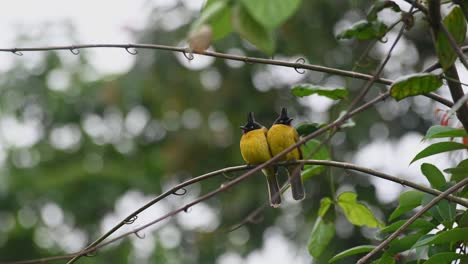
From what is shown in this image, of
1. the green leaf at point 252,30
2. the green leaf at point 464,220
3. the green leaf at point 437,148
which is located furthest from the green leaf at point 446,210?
the green leaf at point 252,30

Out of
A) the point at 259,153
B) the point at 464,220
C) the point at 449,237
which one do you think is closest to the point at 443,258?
the point at 449,237

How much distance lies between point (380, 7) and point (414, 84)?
30cm

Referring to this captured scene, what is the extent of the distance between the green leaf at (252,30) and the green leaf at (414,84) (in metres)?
0.72

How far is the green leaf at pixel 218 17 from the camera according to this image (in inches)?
54.0

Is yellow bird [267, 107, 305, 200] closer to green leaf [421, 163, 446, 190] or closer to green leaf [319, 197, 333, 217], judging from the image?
green leaf [319, 197, 333, 217]

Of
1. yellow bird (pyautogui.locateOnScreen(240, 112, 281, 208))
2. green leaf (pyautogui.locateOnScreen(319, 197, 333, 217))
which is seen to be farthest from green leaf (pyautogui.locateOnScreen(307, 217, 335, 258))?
yellow bird (pyautogui.locateOnScreen(240, 112, 281, 208))

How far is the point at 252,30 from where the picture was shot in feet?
4.53

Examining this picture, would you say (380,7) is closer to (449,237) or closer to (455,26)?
(455,26)

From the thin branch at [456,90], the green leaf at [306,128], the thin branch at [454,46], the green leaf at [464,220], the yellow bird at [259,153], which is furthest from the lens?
the yellow bird at [259,153]

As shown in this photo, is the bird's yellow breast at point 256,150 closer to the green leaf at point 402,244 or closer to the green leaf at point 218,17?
the green leaf at point 402,244

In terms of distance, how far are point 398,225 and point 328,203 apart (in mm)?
478

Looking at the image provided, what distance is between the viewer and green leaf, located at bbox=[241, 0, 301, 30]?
51.3 inches

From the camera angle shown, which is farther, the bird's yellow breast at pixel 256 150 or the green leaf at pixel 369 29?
the bird's yellow breast at pixel 256 150

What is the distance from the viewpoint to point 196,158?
988 centimetres
